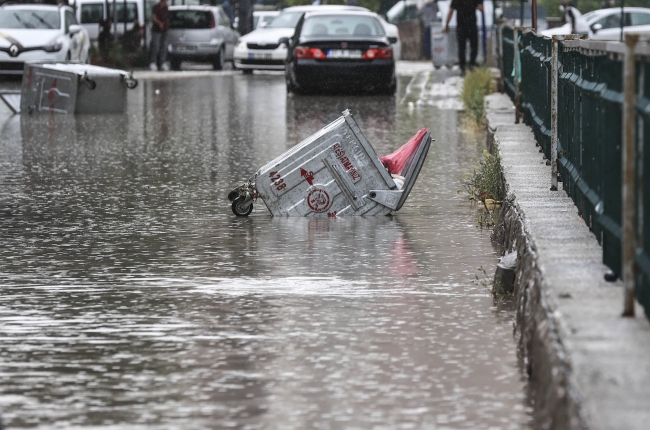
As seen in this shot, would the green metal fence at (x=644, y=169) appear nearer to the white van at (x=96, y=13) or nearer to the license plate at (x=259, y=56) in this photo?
the license plate at (x=259, y=56)

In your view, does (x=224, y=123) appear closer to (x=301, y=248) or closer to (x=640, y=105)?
(x=301, y=248)

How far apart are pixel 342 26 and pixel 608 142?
21.2m

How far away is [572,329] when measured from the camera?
526 cm

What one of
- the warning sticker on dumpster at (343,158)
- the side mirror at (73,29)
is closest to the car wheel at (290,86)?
the side mirror at (73,29)

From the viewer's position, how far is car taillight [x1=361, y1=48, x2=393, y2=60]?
26.6m

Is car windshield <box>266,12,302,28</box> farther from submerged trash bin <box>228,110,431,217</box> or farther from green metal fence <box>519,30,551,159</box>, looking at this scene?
submerged trash bin <box>228,110,431,217</box>

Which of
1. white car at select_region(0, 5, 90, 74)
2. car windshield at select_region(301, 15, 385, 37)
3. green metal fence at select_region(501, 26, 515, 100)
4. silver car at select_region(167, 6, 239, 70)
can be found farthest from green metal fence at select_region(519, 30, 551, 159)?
silver car at select_region(167, 6, 239, 70)

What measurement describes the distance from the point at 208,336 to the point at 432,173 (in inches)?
291

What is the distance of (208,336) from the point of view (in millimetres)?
6898

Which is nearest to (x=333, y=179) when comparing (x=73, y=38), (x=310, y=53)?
(x=310, y=53)

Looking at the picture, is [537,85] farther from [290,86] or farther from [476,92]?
[290,86]

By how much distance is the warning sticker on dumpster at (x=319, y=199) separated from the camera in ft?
35.9

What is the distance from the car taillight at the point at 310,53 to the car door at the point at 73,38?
5.42 metres

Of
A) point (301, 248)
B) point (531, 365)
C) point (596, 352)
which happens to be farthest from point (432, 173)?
point (596, 352)
